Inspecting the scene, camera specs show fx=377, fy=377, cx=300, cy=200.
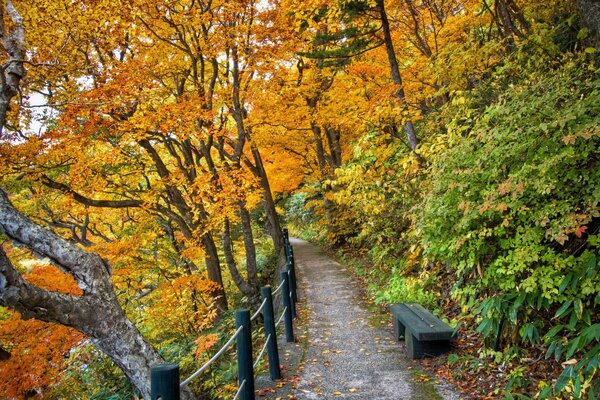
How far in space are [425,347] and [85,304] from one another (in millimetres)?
4936

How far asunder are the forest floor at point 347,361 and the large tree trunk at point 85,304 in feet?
6.33

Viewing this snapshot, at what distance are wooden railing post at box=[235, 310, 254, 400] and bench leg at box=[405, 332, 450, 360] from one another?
2374mm

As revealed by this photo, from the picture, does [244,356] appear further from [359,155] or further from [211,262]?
[211,262]

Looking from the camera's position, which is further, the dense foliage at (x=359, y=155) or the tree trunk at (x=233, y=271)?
the tree trunk at (x=233, y=271)

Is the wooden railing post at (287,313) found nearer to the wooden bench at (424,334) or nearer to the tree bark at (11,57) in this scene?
the wooden bench at (424,334)

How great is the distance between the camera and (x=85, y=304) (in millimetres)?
5625

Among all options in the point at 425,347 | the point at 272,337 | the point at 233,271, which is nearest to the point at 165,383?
the point at 272,337

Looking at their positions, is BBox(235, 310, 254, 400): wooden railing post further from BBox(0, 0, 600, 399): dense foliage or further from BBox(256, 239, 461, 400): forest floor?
BBox(0, 0, 600, 399): dense foliage

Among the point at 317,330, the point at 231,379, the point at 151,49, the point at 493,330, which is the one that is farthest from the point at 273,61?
the point at 493,330

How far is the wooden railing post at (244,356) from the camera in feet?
12.1

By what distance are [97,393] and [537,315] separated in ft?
29.6

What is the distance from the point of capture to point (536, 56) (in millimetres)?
5730

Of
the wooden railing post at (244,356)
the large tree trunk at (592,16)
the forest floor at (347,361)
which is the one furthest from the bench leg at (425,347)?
the large tree trunk at (592,16)

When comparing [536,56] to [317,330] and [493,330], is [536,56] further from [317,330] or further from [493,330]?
[317,330]
